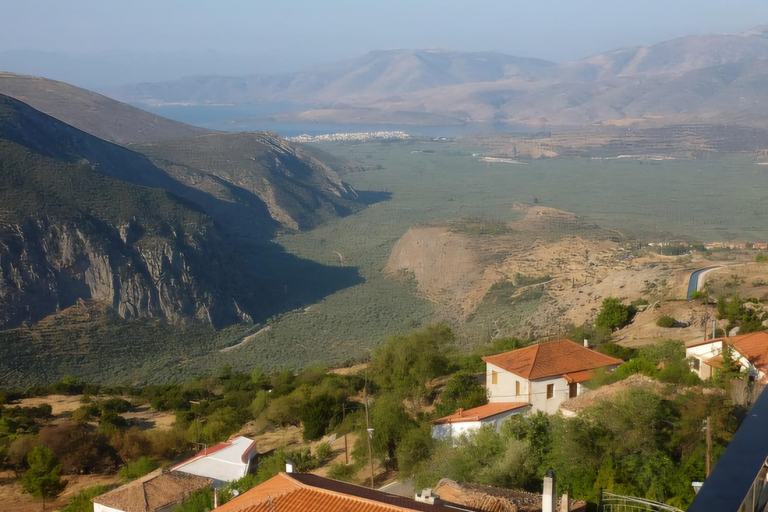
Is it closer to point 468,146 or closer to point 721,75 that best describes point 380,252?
point 468,146

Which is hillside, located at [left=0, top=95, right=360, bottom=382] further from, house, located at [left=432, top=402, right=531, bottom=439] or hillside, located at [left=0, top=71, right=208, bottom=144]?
hillside, located at [left=0, top=71, right=208, bottom=144]

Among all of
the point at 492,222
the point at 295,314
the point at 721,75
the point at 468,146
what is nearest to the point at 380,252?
the point at 492,222

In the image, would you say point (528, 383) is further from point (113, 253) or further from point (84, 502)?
point (113, 253)

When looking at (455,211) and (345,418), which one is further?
(455,211)

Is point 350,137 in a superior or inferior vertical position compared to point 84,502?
superior

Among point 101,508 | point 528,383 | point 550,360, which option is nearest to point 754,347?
point 550,360

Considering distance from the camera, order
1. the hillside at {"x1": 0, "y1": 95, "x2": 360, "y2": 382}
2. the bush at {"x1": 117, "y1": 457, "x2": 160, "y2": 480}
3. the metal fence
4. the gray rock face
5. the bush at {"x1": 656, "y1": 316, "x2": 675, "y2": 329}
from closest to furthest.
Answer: the metal fence < the bush at {"x1": 117, "y1": 457, "x2": 160, "y2": 480} < the bush at {"x1": 656, "y1": 316, "x2": 675, "y2": 329} < the hillside at {"x1": 0, "y1": 95, "x2": 360, "y2": 382} < the gray rock face

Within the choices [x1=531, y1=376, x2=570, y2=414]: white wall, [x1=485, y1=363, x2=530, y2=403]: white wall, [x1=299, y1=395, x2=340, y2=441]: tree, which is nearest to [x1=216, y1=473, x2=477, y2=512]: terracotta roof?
[x1=531, y1=376, x2=570, y2=414]: white wall
